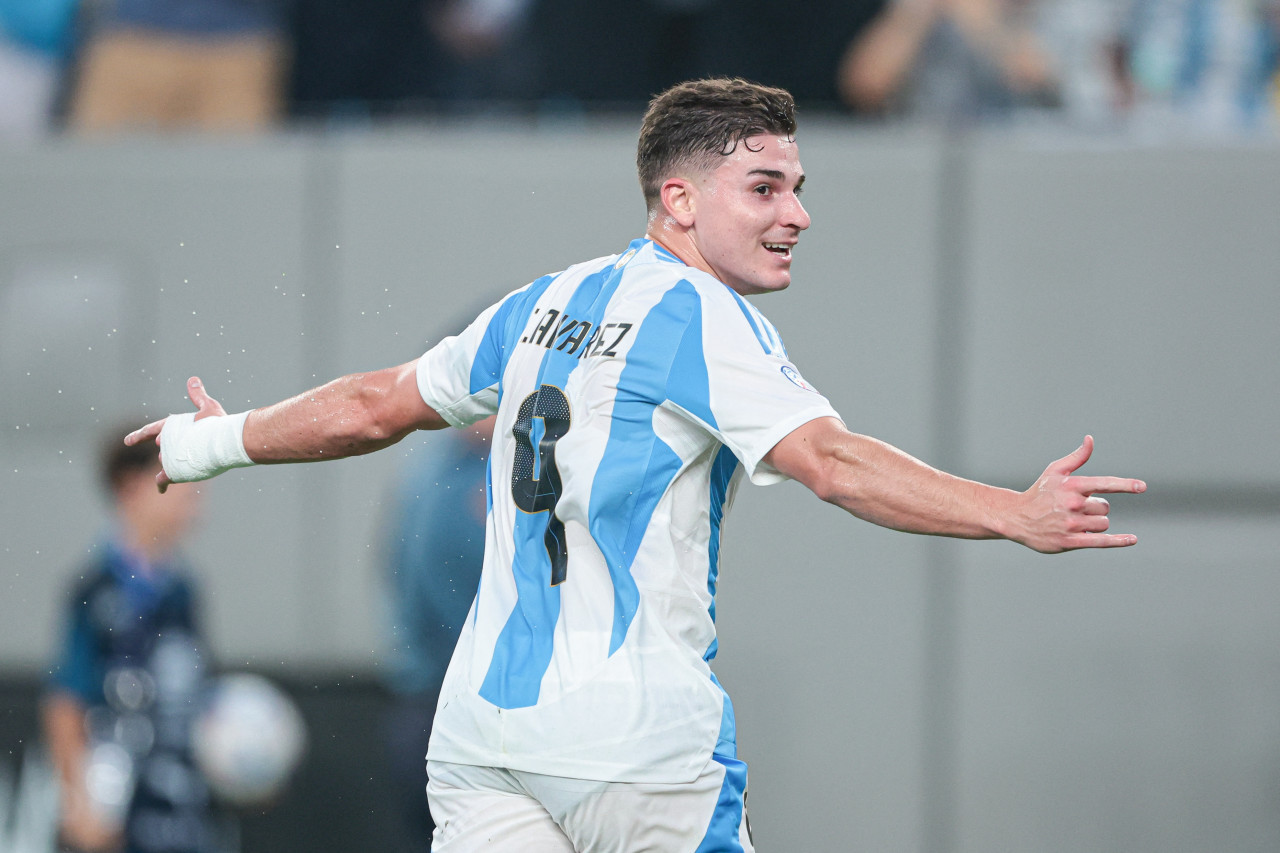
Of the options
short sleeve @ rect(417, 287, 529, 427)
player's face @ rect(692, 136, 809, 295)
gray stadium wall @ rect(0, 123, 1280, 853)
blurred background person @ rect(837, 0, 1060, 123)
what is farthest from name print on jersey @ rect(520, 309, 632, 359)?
blurred background person @ rect(837, 0, 1060, 123)

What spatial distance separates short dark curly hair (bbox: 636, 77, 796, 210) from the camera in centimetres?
341

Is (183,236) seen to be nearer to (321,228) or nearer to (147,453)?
(321,228)

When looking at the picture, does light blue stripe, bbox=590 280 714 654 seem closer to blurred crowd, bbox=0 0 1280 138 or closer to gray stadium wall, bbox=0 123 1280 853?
gray stadium wall, bbox=0 123 1280 853

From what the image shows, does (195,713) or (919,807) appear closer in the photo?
(195,713)

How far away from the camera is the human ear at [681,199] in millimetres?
3430

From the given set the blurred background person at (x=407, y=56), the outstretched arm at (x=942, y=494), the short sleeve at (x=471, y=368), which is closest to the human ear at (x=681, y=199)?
the short sleeve at (x=471, y=368)

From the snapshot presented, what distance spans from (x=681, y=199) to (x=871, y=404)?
3827mm

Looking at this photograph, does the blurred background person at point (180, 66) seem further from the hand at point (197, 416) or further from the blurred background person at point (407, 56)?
the hand at point (197, 416)

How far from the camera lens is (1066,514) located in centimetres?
273

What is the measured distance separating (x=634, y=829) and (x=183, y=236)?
5.09m

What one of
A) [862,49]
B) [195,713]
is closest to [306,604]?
[195,713]

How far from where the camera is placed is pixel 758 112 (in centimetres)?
342

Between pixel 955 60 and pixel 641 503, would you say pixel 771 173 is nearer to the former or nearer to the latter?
pixel 641 503

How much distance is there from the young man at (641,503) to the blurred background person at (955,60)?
3878 mm
